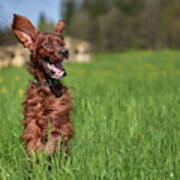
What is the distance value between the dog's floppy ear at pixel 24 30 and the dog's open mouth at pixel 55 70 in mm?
243

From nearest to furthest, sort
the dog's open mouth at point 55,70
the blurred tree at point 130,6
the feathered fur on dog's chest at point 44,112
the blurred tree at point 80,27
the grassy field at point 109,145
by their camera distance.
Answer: the grassy field at point 109,145, the dog's open mouth at point 55,70, the feathered fur on dog's chest at point 44,112, the blurred tree at point 80,27, the blurred tree at point 130,6

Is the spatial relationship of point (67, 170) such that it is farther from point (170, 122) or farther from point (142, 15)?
point (142, 15)

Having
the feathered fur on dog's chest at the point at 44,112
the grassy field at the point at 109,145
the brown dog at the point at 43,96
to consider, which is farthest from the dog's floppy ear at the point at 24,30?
the grassy field at the point at 109,145

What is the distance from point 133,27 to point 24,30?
1502 inches

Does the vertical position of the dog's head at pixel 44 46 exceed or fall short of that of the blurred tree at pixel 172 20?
it falls short

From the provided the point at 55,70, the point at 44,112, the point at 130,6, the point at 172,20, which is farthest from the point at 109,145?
the point at 130,6

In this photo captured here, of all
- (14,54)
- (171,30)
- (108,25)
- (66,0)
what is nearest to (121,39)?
(108,25)

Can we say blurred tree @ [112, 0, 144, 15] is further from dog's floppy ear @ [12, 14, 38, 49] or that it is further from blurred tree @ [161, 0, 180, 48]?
dog's floppy ear @ [12, 14, 38, 49]

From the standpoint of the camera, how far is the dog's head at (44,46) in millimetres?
1750

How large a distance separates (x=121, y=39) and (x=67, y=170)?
37.8m

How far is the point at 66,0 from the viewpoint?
52.3m

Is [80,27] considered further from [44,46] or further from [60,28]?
[44,46]

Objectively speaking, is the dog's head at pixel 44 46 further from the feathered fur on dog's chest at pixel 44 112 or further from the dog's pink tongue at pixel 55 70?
the feathered fur on dog's chest at pixel 44 112

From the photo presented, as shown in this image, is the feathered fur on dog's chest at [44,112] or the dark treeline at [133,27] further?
the dark treeline at [133,27]
